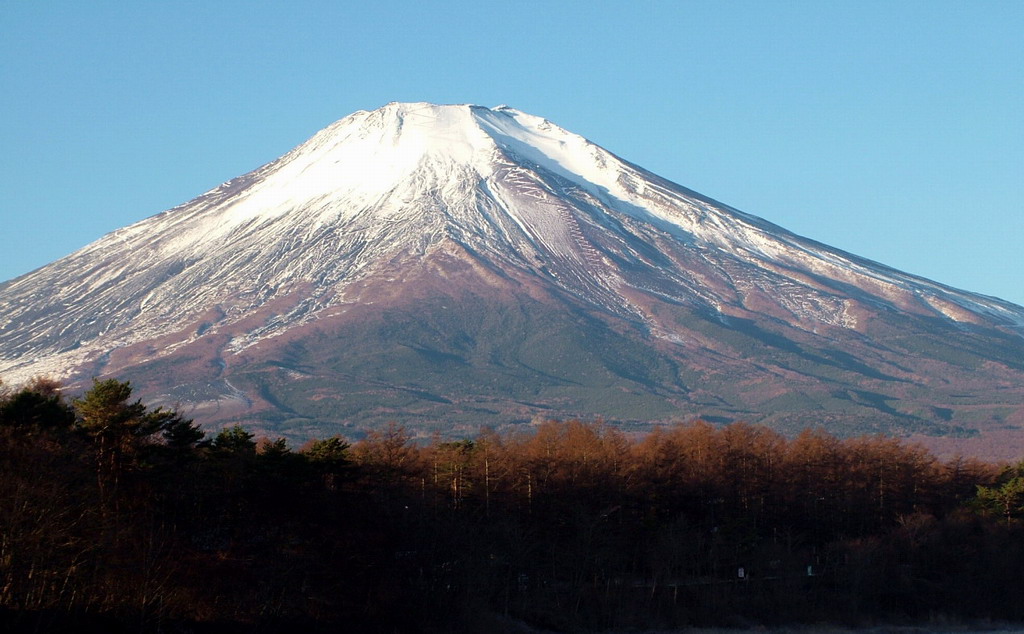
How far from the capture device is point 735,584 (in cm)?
4350

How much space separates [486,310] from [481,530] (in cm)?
11263

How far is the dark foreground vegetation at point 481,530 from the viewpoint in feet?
89.0

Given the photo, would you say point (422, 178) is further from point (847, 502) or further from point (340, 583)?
point (340, 583)

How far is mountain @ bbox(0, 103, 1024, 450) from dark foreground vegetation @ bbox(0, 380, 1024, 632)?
216 ft

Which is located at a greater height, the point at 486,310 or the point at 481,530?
the point at 486,310

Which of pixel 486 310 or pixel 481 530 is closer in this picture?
pixel 481 530

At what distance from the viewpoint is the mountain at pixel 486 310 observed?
5064 inches

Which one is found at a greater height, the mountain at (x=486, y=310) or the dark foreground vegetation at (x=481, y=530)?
the mountain at (x=486, y=310)

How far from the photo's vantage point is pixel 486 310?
151250 mm

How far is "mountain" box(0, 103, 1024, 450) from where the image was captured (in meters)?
129

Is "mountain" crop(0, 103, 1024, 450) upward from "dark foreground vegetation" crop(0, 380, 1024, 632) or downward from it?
upward

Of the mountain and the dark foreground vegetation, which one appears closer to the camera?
the dark foreground vegetation

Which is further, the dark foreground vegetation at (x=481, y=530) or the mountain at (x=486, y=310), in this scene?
the mountain at (x=486, y=310)

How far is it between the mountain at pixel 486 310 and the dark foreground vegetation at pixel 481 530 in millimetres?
65758
